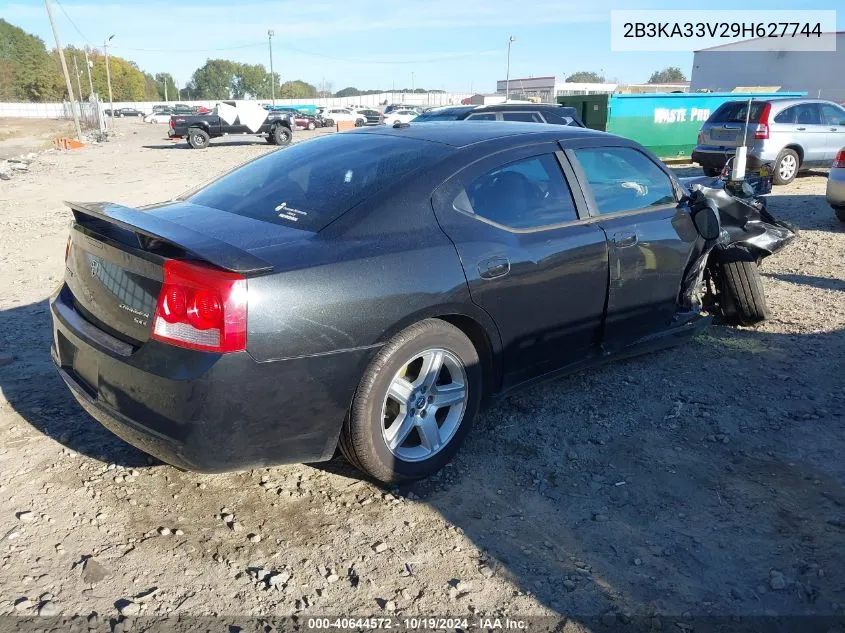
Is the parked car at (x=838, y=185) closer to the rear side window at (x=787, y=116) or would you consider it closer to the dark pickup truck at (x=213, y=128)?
the rear side window at (x=787, y=116)

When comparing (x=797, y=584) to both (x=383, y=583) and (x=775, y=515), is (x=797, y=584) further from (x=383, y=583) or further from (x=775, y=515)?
(x=383, y=583)

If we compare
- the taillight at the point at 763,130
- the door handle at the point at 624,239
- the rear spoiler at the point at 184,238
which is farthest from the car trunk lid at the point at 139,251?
the taillight at the point at 763,130

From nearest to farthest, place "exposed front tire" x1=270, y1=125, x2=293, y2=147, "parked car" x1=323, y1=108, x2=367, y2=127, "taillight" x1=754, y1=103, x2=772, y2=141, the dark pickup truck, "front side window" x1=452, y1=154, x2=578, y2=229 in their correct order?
"front side window" x1=452, y1=154, x2=578, y2=229
"taillight" x1=754, y1=103, x2=772, y2=141
the dark pickup truck
"exposed front tire" x1=270, y1=125, x2=293, y2=147
"parked car" x1=323, y1=108, x2=367, y2=127

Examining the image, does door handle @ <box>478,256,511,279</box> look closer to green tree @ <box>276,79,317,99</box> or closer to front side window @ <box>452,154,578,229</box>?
front side window @ <box>452,154,578,229</box>

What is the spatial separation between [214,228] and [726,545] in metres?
2.49

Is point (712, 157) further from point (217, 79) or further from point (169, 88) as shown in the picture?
point (169, 88)

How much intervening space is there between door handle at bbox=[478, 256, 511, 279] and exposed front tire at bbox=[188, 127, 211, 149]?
26827mm

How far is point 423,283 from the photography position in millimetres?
2910

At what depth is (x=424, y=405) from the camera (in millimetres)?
3121

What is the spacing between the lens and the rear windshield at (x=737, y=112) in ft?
42.4

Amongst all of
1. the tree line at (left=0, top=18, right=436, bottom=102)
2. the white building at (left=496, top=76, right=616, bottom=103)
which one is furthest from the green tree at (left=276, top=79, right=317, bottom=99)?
the white building at (left=496, top=76, right=616, bottom=103)

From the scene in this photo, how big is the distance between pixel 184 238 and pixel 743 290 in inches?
160

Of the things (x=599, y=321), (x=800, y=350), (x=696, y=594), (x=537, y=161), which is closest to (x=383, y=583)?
(x=696, y=594)

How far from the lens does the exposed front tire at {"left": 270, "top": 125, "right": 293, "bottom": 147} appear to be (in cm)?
2816
